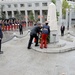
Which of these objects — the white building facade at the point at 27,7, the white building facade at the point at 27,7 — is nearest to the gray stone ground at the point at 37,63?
the white building facade at the point at 27,7

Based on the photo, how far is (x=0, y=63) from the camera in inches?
355

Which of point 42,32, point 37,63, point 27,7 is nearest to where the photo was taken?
point 37,63

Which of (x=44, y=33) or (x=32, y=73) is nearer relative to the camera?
(x=32, y=73)

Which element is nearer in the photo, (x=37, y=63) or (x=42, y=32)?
(x=37, y=63)

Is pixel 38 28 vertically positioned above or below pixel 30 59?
above

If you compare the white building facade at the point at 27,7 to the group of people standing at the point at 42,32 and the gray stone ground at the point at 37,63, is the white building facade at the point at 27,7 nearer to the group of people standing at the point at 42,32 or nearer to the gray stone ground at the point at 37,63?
the group of people standing at the point at 42,32

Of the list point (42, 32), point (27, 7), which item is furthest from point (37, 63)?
point (27, 7)

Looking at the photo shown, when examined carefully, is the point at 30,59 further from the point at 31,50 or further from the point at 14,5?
the point at 14,5

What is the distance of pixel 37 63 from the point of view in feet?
29.2

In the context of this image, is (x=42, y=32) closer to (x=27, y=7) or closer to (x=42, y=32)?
(x=42, y=32)

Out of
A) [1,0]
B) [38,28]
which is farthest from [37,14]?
[38,28]

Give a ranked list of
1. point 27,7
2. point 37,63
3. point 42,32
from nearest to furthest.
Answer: point 37,63 < point 42,32 < point 27,7

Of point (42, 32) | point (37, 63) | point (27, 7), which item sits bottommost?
point (37, 63)

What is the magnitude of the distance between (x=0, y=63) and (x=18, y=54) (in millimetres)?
1967
